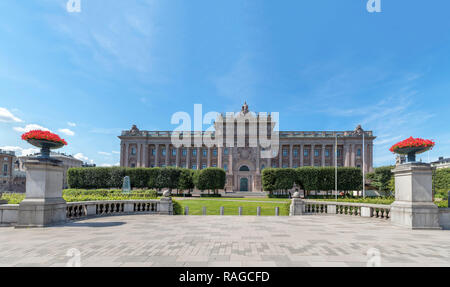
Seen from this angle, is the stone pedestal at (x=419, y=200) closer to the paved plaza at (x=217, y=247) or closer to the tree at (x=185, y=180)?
the paved plaza at (x=217, y=247)

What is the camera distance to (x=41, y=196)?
32.6 ft

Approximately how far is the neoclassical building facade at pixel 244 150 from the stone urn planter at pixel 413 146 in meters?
53.3

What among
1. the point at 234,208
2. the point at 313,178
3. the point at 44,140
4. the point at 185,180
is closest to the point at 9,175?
the point at 185,180

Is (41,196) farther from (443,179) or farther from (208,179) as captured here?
(443,179)

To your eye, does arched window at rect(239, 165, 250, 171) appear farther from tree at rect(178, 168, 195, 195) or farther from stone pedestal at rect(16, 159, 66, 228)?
stone pedestal at rect(16, 159, 66, 228)

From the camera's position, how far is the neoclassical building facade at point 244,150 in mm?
66062

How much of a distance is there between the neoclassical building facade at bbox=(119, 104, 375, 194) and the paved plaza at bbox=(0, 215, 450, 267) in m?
55.1

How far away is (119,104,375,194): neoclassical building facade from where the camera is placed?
217 feet

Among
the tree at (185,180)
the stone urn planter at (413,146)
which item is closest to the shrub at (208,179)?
the tree at (185,180)

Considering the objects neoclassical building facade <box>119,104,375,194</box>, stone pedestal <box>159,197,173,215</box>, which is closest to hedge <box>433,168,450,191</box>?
neoclassical building facade <box>119,104,375,194</box>

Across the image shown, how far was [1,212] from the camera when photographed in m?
10.0

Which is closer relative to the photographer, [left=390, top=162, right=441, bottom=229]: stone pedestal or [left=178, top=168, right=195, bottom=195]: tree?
[left=390, top=162, right=441, bottom=229]: stone pedestal

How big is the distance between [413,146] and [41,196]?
16826 mm
